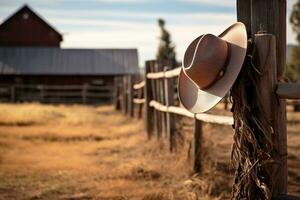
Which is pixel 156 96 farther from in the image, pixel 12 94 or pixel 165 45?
pixel 165 45

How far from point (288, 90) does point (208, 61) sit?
55 centimetres

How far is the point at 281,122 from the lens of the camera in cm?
329

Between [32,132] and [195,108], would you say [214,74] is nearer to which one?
[195,108]

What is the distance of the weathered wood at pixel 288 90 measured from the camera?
3059 millimetres

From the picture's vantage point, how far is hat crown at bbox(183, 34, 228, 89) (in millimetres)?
3312

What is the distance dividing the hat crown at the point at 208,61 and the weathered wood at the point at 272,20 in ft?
0.84

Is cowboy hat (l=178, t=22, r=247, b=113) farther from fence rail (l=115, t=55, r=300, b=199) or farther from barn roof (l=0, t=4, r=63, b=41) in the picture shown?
barn roof (l=0, t=4, r=63, b=41)

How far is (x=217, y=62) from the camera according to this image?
10.9ft

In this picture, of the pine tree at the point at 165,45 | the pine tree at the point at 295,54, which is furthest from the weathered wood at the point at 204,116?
the pine tree at the point at 165,45

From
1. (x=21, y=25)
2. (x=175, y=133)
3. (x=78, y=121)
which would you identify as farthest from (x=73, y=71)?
(x=175, y=133)

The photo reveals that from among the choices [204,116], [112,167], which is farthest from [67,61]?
[204,116]

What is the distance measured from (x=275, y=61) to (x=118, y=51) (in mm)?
36145

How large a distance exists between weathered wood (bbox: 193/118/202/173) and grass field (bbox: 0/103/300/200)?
86 mm

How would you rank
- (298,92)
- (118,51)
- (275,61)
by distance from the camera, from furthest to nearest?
(118,51) → (275,61) → (298,92)
